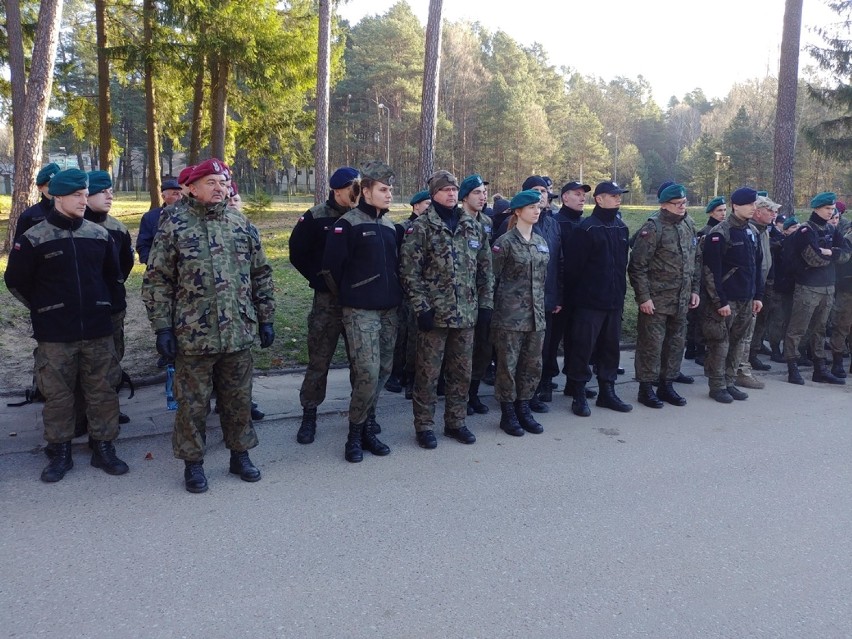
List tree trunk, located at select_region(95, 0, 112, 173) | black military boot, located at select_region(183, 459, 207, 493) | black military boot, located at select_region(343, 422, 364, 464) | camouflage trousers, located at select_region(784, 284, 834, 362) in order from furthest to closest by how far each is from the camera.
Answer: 1. tree trunk, located at select_region(95, 0, 112, 173)
2. camouflage trousers, located at select_region(784, 284, 834, 362)
3. black military boot, located at select_region(343, 422, 364, 464)
4. black military boot, located at select_region(183, 459, 207, 493)

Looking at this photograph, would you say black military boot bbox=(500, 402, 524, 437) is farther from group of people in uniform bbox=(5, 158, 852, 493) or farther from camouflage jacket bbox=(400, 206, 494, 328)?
camouflage jacket bbox=(400, 206, 494, 328)

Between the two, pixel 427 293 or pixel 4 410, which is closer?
pixel 427 293

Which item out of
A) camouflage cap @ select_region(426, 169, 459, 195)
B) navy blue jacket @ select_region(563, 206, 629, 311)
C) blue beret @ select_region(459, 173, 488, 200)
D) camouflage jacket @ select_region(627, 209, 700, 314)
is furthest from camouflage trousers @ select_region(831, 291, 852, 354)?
camouflage cap @ select_region(426, 169, 459, 195)

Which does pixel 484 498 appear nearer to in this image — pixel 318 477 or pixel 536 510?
pixel 536 510

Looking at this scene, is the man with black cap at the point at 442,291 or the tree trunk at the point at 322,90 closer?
the man with black cap at the point at 442,291

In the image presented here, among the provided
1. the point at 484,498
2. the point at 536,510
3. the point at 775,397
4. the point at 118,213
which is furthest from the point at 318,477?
the point at 118,213

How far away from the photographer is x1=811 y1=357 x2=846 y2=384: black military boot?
7625 mm

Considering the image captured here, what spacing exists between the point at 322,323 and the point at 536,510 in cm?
230

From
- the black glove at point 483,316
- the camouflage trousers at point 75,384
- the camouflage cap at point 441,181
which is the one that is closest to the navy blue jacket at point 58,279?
the camouflage trousers at point 75,384

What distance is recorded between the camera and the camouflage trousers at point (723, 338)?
6711 millimetres

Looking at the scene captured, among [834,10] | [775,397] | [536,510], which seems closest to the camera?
[536,510]

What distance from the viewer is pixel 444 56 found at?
2036 inches

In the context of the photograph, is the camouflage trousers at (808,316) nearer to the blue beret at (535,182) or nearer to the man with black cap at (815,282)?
the man with black cap at (815,282)

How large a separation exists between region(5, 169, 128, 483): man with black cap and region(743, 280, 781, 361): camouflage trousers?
760 centimetres
